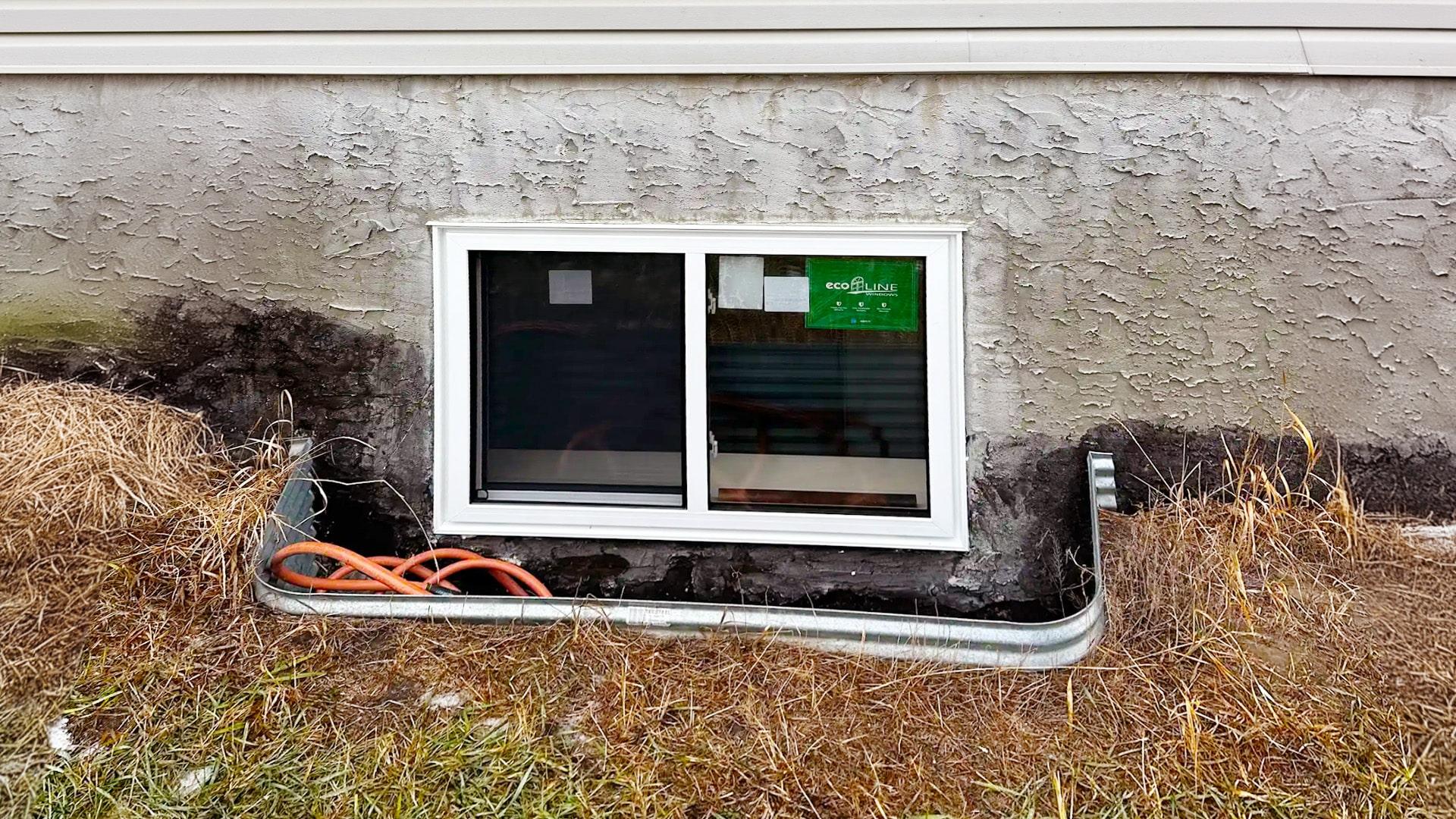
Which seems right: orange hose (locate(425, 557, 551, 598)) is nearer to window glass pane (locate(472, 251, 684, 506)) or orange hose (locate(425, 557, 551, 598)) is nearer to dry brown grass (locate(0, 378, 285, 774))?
window glass pane (locate(472, 251, 684, 506))

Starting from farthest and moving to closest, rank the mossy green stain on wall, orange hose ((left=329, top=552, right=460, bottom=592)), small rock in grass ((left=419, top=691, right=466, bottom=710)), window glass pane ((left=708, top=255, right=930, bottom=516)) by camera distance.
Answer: the mossy green stain on wall, window glass pane ((left=708, top=255, right=930, bottom=516)), orange hose ((left=329, top=552, right=460, bottom=592)), small rock in grass ((left=419, top=691, right=466, bottom=710))

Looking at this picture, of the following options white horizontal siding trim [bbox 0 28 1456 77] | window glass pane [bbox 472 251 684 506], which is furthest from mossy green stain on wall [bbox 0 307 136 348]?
window glass pane [bbox 472 251 684 506]

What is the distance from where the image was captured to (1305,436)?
262 centimetres

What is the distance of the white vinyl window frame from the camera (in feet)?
9.06

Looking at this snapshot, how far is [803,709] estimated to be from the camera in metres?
2.16

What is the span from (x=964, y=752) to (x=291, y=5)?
327 cm

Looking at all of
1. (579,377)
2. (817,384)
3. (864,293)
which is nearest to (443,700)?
(579,377)

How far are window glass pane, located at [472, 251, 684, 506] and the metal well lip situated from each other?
25.2 inches

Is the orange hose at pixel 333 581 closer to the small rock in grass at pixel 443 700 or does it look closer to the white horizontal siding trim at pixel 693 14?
the small rock in grass at pixel 443 700

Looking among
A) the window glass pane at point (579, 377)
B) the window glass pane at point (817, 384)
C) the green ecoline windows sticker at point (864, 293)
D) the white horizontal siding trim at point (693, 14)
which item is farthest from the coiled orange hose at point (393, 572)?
the white horizontal siding trim at point (693, 14)

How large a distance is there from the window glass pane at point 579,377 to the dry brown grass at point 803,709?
2.49 feet

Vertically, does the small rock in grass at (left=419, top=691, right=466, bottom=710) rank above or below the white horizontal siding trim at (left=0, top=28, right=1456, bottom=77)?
below

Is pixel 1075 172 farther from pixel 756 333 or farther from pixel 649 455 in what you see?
pixel 649 455

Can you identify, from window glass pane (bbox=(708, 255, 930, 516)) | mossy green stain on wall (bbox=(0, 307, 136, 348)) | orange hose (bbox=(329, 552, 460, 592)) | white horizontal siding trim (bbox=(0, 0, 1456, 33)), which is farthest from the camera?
mossy green stain on wall (bbox=(0, 307, 136, 348))
